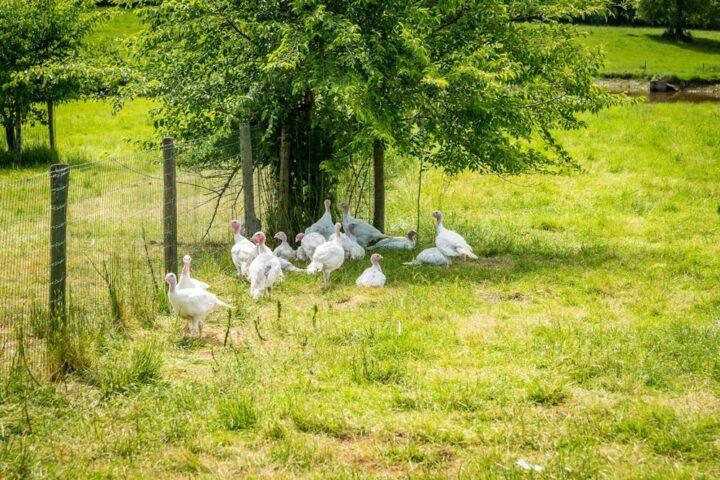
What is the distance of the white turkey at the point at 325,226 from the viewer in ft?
40.0

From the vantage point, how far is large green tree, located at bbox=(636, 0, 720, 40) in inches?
2295

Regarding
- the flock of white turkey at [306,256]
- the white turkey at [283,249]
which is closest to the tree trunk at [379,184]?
the flock of white turkey at [306,256]

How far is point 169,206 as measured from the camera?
988 cm

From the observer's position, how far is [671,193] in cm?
1662

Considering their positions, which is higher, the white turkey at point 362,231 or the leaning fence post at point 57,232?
the leaning fence post at point 57,232

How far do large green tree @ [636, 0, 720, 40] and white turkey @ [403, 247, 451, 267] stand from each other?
50.9 m

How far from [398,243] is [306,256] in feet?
4.88

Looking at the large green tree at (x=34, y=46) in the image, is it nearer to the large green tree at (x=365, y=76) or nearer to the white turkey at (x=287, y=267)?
the large green tree at (x=365, y=76)

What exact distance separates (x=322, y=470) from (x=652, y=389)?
285 cm

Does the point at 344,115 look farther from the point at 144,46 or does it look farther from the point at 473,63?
the point at 144,46

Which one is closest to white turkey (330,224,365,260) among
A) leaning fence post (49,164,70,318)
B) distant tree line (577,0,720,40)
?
leaning fence post (49,164,70,318)

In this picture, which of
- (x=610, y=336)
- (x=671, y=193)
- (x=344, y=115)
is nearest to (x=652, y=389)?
(x=610, y=336)

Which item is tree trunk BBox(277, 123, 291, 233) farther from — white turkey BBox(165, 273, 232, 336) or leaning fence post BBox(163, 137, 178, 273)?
white turkey BBox(165, 273, 232, 336)

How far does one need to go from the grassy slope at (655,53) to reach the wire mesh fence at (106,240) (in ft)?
127
